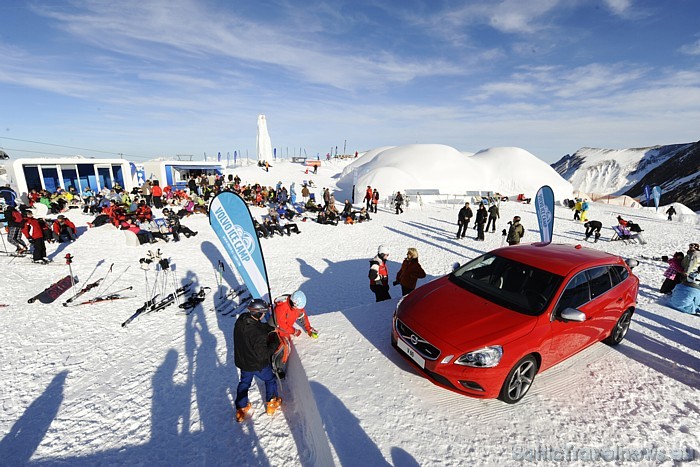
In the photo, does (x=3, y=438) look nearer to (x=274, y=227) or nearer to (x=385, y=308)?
(x=385, y=308)

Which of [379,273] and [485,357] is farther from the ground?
[485,357]

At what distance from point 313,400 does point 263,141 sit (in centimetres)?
4677

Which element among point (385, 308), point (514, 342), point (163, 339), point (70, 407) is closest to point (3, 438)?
point (70, 407)

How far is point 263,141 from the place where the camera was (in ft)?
150

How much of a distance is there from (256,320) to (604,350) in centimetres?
519

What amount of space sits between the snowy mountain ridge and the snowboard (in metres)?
86.9

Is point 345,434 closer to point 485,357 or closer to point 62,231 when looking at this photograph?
point 485,357

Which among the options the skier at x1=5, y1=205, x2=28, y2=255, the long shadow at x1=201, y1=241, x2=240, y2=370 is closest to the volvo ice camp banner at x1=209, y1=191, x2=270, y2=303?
the long shadow at x1=201, y1=241, x2=240, y2=370

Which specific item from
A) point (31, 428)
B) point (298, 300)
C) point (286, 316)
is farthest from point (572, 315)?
point (31, 428)

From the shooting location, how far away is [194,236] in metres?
13.2

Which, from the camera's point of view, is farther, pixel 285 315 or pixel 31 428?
pixel 285 315

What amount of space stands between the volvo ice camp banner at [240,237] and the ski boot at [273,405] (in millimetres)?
1887

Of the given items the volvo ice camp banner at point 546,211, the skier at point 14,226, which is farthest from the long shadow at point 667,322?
the skier at point 14,226

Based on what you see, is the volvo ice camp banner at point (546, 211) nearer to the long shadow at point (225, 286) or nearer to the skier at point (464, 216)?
the skier at point (464, 216)
